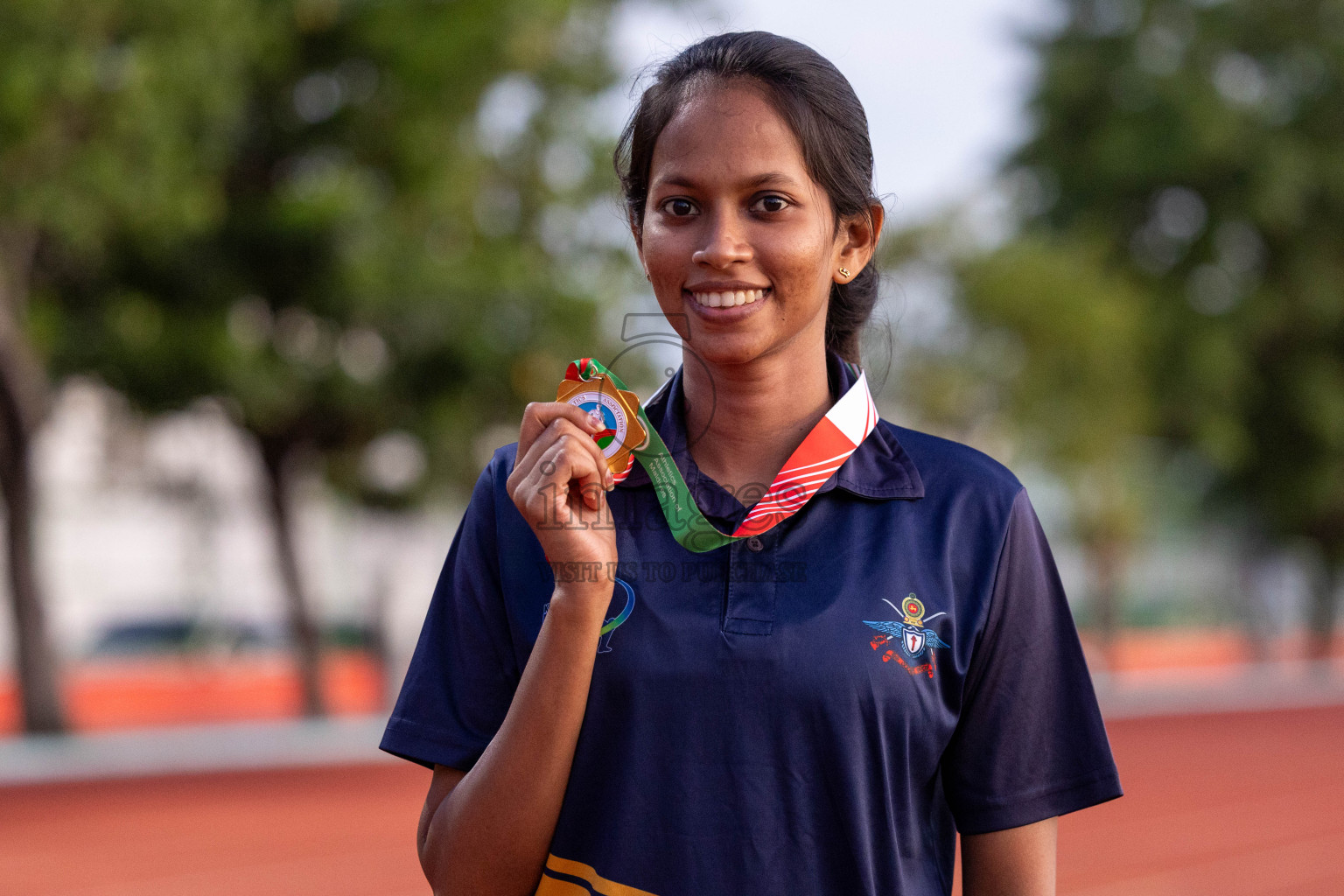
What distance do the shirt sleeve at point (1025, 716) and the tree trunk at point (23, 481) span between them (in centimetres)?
1341

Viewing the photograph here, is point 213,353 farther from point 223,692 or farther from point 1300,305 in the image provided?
point 1300,305

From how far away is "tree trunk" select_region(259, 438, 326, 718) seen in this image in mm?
18172

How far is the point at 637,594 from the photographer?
1.81 metres

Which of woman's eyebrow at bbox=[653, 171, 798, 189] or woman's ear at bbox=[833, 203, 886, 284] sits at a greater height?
woman's eyebrow at bbox=[653, 171, 798, 189]

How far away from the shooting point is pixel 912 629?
5.92 ft

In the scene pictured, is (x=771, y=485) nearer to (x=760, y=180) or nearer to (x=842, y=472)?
(x=842, y=472)

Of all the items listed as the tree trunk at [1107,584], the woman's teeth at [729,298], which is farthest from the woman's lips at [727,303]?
the tree trunk at [1107,584]

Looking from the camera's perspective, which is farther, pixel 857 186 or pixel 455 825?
pixel 857 186

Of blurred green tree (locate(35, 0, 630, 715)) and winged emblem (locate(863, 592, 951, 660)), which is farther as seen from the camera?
blurred green tree (locate(35, 0, 630, 715))

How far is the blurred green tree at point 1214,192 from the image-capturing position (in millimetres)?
24844

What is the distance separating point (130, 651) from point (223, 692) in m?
5.11

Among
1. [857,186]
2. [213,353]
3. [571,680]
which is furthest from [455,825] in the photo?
[213,353]

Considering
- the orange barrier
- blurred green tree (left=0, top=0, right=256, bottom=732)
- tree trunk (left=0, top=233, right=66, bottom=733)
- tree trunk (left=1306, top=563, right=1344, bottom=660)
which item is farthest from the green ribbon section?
tree trunk (left=1306, top=563, right=1344, bottom=660)

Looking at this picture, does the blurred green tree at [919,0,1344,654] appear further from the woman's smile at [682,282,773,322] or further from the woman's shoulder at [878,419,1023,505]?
the woman's smile at [682,282,773,322]
